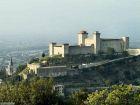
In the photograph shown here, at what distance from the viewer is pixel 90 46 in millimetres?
89500

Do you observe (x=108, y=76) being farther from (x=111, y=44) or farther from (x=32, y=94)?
(x=32, y=94)

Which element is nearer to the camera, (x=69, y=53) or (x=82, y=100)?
(x=82, y=100)

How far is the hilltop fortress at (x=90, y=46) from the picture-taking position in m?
88.3

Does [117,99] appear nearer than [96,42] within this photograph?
Yes

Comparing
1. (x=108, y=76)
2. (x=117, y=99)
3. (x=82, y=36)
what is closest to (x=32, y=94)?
(x=117, y=99)

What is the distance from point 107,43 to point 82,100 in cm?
4727

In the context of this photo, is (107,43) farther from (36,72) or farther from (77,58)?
(36,72)

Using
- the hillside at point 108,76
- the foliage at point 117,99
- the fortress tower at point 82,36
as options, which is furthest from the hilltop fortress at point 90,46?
the foliage at point 117,99

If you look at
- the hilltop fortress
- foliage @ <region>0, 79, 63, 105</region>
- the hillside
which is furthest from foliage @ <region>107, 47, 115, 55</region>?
foliage @ <region>0, 79, 63, 105</region>

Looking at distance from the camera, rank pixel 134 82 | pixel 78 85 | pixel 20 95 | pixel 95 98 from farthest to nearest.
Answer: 1. pixel 134 82
2. pixel 78 85
3. pixel 20 95
4. pixel 95 98

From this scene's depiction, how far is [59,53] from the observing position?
89.1 meters

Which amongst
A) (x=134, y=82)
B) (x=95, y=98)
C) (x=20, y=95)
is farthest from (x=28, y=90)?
(x=134, y=82)

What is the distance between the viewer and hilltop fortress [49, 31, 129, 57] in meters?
88.3

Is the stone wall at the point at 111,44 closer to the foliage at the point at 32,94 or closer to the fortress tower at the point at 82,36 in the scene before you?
the fortress tower at the point at 82,36
